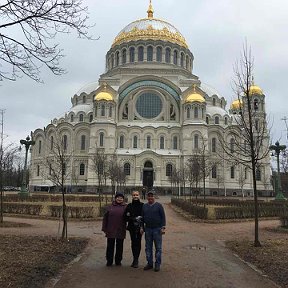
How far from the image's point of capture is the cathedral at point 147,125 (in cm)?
6381

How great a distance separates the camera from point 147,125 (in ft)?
218

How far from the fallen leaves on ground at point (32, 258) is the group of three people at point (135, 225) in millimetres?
1391

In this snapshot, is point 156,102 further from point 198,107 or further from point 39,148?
point 39,148

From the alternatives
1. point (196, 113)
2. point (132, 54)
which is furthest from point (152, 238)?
point (132, 54)

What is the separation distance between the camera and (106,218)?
32.2ft

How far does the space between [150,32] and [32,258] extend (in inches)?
2799

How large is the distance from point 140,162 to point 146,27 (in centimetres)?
3061

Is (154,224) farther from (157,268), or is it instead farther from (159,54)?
(159,54)

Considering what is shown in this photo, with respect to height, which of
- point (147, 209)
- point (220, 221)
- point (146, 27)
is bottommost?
point (220, 221)

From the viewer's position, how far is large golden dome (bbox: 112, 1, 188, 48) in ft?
249

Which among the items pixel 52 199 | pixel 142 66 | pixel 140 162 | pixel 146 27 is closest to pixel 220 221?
pixel 52 199

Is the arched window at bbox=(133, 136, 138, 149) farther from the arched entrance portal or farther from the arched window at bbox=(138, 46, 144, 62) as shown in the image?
the arched window at bbox=(138, 46, 144, 62)

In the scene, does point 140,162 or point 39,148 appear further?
point 39,148

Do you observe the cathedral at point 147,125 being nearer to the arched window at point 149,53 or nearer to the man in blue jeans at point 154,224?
the arched window at point 149,53
